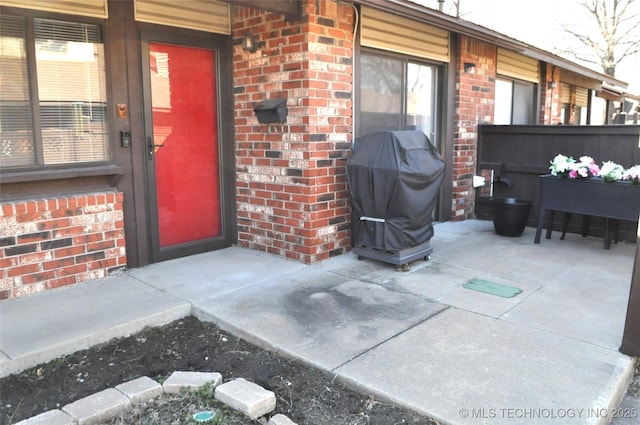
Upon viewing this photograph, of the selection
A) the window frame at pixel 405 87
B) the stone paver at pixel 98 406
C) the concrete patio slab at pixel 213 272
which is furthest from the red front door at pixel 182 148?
the stone paver at pixel 98 406

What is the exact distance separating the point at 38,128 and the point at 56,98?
27 centimetres

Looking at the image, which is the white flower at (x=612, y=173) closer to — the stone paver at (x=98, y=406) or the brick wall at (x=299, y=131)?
the brick wall at (x=299, y=131)

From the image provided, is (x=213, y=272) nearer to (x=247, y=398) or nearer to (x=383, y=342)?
(x=383, y=342)

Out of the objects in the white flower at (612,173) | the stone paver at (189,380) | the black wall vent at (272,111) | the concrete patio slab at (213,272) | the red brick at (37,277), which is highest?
the black wall vent at (272,111)

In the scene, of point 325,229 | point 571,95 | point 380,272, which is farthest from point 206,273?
point 571,95

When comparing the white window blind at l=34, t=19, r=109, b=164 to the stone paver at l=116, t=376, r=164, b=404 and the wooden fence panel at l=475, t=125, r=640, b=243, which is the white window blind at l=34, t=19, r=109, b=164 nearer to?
the stone paver at l=116, t=376, r=164, b=404

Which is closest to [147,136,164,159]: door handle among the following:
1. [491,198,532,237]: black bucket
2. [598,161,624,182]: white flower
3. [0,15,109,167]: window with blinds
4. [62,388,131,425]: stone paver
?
[0,15,109,167]: window with blinds

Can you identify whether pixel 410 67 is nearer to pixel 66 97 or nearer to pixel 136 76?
pixel 136 76

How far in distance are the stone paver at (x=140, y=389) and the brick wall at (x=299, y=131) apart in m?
2.18

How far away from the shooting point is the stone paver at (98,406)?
7.55 ft

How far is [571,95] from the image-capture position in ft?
35.8

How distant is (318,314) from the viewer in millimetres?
3416

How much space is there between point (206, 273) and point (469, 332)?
224cm

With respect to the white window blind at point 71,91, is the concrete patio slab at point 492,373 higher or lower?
lower
